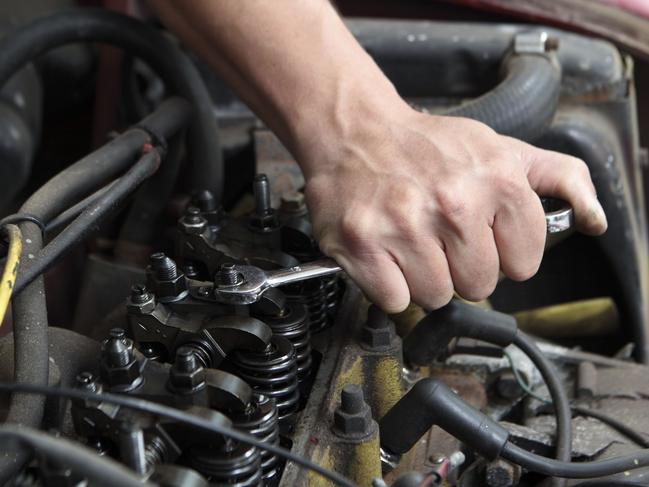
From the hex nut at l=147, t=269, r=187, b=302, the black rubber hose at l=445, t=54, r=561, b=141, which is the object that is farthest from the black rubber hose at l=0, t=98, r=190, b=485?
the black rubber hose at l=445, t=54, r=561, b=141

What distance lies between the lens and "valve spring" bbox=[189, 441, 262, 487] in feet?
2.22

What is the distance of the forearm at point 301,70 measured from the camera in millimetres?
947

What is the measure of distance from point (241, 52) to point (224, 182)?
0.49 meters

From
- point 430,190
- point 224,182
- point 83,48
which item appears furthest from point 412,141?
point 83,48

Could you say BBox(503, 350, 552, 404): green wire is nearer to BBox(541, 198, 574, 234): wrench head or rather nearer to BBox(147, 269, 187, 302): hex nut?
BBox(541, 198, 574, 234): wrench head

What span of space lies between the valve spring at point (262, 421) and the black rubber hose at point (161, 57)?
661 millimetres

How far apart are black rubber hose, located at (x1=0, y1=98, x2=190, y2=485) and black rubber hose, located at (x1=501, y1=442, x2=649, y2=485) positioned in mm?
434

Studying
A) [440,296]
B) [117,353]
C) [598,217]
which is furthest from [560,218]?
[117,353]

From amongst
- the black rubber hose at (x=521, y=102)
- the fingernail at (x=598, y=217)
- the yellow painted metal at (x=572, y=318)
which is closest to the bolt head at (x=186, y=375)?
the fingernail at (x=598, y=217)

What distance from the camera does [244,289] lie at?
2.68 feet

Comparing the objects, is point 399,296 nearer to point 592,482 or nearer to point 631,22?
point 592,482

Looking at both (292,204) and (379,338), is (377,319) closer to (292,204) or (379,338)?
(379,338)

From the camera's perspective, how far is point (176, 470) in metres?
0.62

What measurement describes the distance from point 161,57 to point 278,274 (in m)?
0.60
